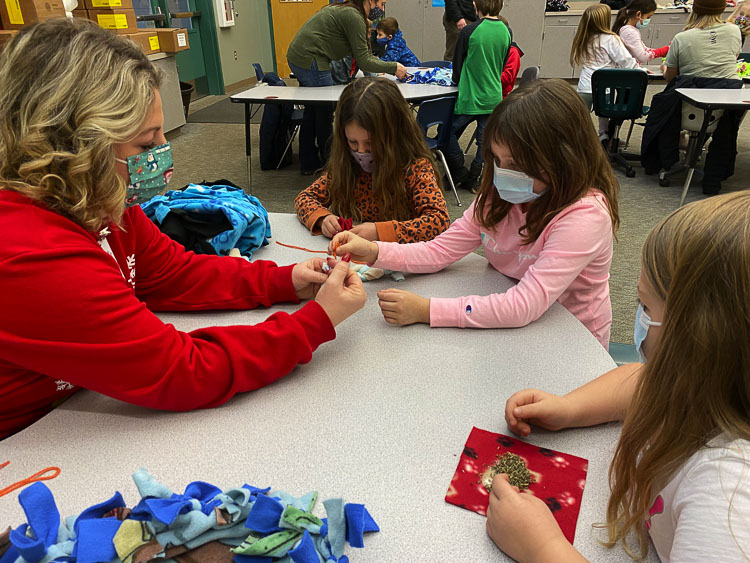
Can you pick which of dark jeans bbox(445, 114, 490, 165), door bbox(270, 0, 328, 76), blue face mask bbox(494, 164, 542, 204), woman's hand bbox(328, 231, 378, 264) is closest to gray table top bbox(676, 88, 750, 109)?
dark jeans bbox(445, 114, 490, 165)

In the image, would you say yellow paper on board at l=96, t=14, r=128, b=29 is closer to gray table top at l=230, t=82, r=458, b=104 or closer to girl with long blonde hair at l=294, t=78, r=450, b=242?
gray table top at l=230, t=82, r=458, b=104

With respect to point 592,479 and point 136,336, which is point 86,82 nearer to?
point 136,336

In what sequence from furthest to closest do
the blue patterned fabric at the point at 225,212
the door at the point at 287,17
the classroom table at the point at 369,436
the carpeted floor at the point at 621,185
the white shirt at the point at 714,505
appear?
1. the door at the point at 287,17
2. the carpeted floor at the point at 621,185
3. the blue patterned fabric at the point at 225,212
4. the classroom table at the point at 369,436
5. the white shirt at the point at 714,505

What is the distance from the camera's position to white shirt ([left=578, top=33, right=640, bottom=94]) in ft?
15.1

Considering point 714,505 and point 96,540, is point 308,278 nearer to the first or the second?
point 96,540

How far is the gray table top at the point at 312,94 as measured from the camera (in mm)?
3678

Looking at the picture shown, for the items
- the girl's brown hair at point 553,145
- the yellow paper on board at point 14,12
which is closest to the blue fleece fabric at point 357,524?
the girl's brown hair at point 553,145

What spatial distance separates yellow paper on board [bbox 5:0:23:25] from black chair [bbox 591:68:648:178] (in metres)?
4.04

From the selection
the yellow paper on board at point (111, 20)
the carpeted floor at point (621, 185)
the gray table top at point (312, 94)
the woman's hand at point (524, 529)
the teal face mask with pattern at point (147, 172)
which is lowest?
the carpeted floor at point (621, 185)

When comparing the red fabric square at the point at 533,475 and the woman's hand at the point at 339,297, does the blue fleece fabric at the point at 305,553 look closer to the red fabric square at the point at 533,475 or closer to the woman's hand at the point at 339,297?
the red fabric square at the point at 533,475

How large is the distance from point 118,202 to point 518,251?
2.97 ft

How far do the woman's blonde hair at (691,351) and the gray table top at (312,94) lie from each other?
10.5ft

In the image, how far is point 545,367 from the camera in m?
0.99

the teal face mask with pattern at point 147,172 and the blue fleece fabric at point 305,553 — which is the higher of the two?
the teal face mask with pattern at point 147,172
